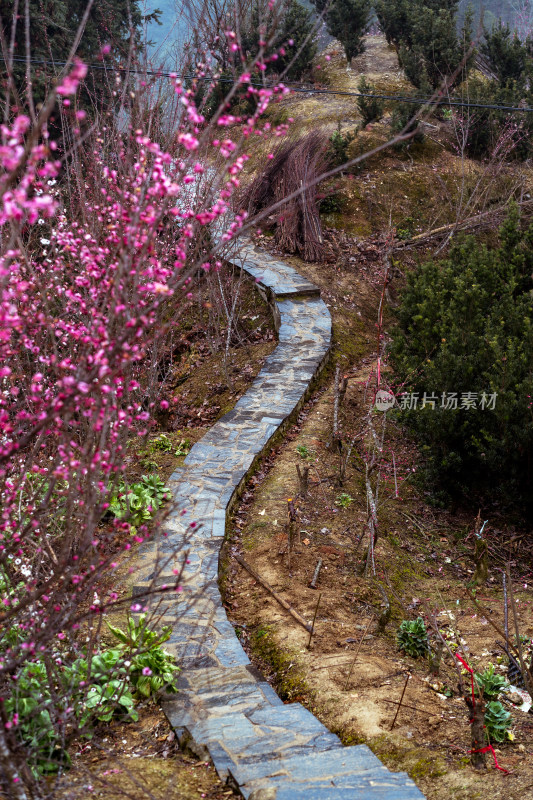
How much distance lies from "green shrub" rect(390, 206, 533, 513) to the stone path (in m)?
1.49

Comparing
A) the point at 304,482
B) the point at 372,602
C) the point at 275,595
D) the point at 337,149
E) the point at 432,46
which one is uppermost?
the point at 432,46

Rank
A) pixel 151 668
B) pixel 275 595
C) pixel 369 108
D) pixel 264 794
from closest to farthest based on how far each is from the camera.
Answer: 1. pixel 264 794
2. pixel 151 668
3. pixel 275 595
4. pixel 369 108

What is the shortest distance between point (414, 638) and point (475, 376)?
2805 millimetres

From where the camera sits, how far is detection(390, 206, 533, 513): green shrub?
5.57 m

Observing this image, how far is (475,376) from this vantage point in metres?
6.05

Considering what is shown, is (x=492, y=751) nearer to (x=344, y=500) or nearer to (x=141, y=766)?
(x=141, y=766)

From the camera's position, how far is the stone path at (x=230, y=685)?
2.63m

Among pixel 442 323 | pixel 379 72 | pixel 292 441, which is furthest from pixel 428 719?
pixel 379 72

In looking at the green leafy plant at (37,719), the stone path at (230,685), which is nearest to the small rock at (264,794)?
the stone path at (230,685)

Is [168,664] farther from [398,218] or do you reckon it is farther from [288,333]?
[398,218]

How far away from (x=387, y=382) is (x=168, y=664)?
4.55 metres

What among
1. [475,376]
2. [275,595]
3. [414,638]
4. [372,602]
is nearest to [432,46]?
[475,376]

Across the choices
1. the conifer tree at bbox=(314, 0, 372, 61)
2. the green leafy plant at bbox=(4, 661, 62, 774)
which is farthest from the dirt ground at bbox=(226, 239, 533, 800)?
the conifer tree at bbox=(314, 0, 372, 61)

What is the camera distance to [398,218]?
12.0 meters
